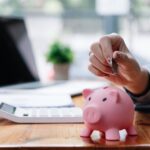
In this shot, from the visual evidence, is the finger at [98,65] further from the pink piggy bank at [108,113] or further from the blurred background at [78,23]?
the blurred background at [78,23]

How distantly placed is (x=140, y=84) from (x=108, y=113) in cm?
25

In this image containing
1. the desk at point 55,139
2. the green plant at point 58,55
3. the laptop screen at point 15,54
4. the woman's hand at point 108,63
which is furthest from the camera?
the green plant at point 58,55

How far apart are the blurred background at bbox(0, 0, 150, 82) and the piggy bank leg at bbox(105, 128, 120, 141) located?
1.47 m

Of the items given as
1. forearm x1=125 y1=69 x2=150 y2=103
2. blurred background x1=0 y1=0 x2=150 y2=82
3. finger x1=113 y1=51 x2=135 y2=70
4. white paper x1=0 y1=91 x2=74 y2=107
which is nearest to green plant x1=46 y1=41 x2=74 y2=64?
blurred background x1=0 y1=0 x2=150 y2=82

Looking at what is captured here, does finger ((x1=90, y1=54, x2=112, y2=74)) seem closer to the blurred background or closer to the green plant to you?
the green plant

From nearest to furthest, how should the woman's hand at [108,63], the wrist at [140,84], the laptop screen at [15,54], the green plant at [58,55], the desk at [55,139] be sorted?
the desk at [55,139] < the woman's hand at [108,63] < the wrist at [140,84] < the laptop screen at [15,54] < the green plant at [58,55]

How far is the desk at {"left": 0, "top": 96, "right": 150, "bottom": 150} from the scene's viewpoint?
1.82ft

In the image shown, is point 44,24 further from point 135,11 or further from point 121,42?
point 121,42

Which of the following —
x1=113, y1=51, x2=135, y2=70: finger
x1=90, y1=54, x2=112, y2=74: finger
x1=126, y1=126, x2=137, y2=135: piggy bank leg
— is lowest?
x1=126, y1=126, x2=137, y2=135: piggy bank leg

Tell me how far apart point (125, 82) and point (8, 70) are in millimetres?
711

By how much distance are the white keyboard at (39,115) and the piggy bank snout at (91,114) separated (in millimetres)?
132

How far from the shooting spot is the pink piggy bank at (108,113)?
0.60 meters

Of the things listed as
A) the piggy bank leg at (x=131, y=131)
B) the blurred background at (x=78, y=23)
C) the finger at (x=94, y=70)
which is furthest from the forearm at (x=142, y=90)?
the blurred background at (x=78, y=23)

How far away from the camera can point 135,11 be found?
2.08 meters
